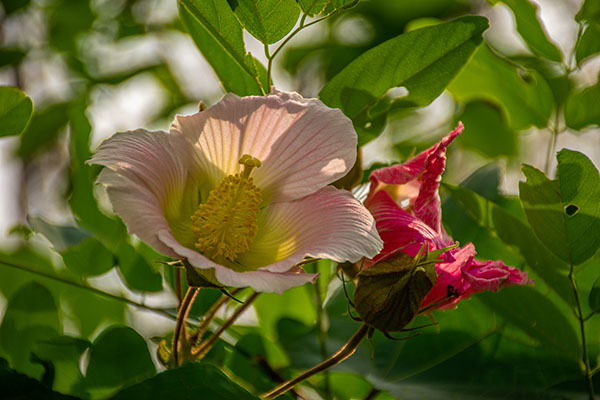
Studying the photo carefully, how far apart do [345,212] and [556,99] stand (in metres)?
0.61

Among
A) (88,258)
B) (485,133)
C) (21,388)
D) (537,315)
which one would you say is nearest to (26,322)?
(88,258)

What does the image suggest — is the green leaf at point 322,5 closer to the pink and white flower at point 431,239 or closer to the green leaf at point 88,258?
the pink and white flower at point 431,239

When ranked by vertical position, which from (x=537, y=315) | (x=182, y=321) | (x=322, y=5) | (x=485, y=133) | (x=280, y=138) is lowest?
(x=485, y=133)

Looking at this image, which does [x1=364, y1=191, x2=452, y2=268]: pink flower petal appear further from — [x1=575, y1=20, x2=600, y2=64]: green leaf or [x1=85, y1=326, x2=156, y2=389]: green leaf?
[x1=575, y1=20, x2=600, y2=64]: green leaf

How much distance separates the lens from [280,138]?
69 cm

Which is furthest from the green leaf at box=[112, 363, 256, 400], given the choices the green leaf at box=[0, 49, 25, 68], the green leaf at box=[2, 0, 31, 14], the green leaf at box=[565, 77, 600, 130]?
the green leaf at box=[2, 0, 31, 14]

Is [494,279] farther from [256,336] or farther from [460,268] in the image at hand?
[256,336]

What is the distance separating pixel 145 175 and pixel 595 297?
19.7 inches

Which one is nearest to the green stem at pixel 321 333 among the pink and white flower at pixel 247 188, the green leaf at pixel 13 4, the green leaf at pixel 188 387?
the pink and white flower at pixel 247 188

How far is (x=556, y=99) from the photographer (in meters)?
1.08

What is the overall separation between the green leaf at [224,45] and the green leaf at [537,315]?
0.35 meters

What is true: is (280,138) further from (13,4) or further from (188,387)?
(13,4)

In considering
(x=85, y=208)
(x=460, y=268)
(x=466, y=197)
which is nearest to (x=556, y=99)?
(x=466, y=197)

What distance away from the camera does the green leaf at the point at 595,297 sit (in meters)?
0.74
